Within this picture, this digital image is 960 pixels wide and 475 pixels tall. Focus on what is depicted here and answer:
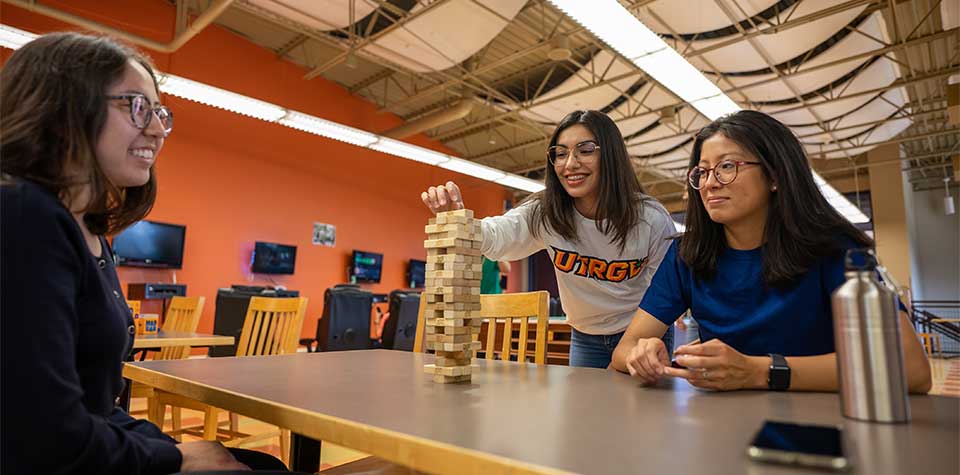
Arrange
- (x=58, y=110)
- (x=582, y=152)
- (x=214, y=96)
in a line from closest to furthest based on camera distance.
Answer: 1. (x=58, y=110)
2. (x=582, y=152)
3. (x=214, y=96)

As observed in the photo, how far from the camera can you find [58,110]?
819mm

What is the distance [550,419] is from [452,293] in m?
0.41

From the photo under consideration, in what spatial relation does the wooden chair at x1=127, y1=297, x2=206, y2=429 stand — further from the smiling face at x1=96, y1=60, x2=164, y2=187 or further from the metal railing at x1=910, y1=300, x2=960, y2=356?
the metal railing at x1=910, y1=300, x2=960, y2=356

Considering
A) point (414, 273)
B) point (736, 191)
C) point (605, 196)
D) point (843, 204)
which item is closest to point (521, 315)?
point (605, 196)

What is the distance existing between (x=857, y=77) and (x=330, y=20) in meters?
6.54

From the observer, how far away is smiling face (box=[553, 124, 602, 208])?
1.74 metres

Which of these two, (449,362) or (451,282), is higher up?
(451,282)

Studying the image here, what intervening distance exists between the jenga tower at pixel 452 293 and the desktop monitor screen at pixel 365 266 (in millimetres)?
7736

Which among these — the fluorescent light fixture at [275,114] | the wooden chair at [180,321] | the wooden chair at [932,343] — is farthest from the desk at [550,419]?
the wooden chair at [932,343]

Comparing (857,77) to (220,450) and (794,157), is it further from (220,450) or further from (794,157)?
(220,450)

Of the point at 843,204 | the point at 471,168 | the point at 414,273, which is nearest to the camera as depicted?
the point at 471,168

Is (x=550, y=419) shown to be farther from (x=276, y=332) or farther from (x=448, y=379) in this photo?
(x=276, y=332)

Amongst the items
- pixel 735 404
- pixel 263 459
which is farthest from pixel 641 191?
pixel 263 459

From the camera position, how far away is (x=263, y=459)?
1.12m
